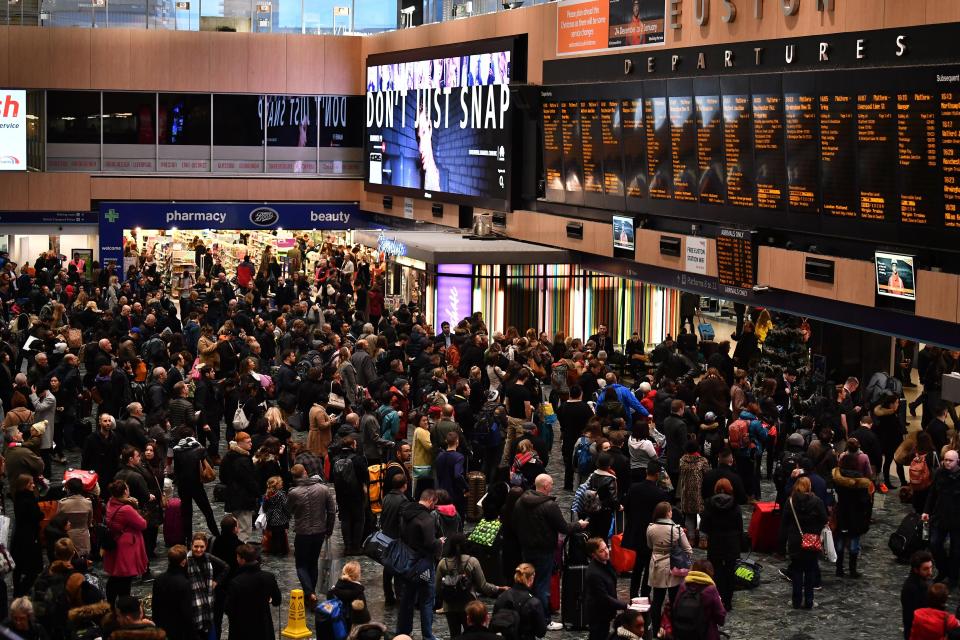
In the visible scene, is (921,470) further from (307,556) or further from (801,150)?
(307,556)

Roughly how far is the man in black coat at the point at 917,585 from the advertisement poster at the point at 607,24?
12277 millimetres

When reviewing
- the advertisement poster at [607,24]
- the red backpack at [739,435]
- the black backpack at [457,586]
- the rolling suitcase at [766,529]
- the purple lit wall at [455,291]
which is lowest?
the rolling suitcase at [766,529]

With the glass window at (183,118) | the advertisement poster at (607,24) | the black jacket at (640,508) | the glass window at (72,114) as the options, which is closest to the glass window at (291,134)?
the glass window at (183,118)

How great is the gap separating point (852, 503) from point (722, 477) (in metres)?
1.77

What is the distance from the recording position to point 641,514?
13.0 metres

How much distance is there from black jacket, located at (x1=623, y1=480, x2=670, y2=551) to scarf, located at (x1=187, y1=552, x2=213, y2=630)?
3.91 meters

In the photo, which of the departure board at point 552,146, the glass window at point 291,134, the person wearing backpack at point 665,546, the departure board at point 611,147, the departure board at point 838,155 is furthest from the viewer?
the glass window at point 291,134

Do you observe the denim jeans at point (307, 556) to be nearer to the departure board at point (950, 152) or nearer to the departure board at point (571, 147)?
the departure board at point (950, 152)

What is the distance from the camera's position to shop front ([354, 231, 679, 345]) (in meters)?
28.2

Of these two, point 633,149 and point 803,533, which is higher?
point 633,149

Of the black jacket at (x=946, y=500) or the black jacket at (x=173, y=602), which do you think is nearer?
the black jacket at (x=173, y=602)

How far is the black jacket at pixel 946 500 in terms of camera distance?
1367 cm

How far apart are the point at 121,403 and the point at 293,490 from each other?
19.8 ft

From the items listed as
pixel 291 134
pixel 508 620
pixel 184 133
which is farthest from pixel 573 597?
pixel 184 133
